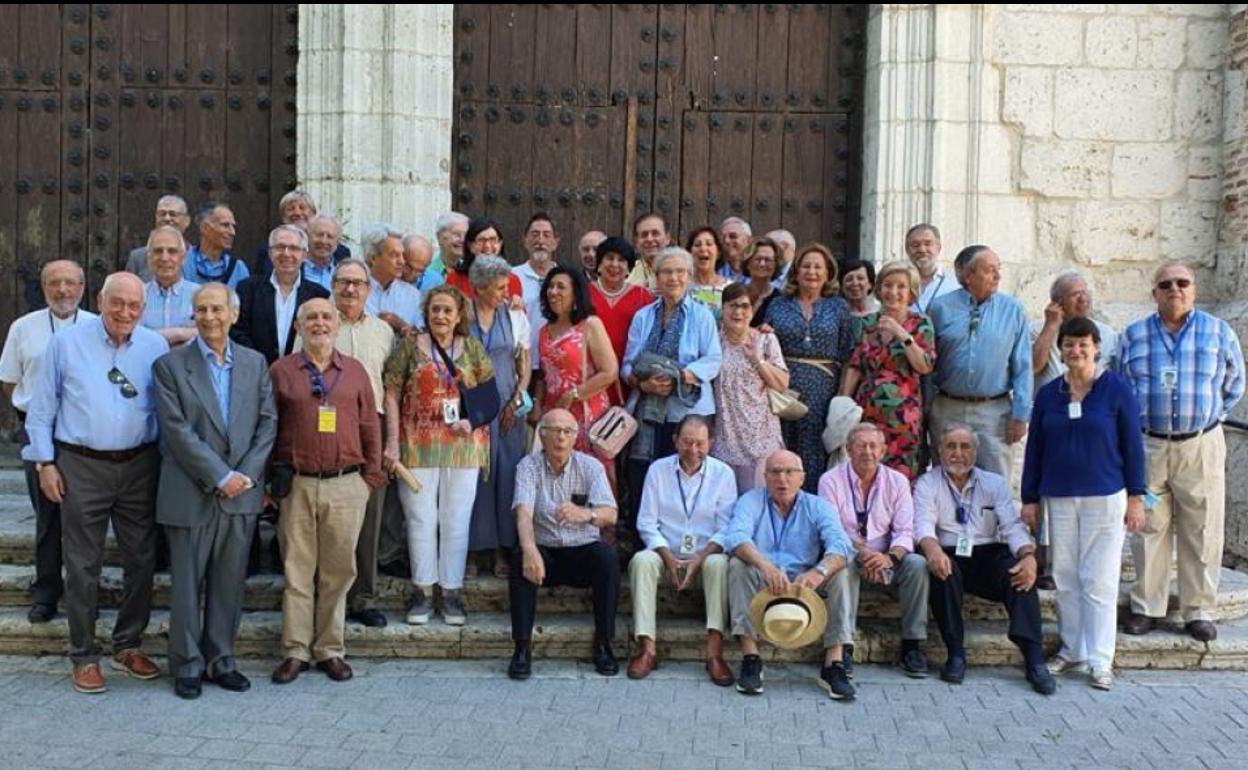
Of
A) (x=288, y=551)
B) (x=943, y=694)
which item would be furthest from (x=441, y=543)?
(x=943, y=694)

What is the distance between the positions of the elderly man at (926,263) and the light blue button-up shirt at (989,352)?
1.12 feet

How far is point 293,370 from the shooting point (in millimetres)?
5020

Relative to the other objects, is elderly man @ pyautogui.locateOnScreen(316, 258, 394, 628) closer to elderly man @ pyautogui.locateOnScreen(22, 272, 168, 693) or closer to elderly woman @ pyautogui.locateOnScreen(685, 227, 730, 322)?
elderly man @ pyautogui.locateOnScreen(22, 272, 168, 693)

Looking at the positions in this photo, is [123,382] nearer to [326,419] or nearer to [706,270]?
[326,419]

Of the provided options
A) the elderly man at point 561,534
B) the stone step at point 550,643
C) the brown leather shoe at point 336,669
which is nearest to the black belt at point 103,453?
the stone step at point 550,643

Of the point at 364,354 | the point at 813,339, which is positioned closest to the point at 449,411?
the point at 364,354

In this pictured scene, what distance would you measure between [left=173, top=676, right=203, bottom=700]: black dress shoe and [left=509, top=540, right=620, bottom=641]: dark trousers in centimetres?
134

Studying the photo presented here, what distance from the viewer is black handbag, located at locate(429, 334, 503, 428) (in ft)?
17.6

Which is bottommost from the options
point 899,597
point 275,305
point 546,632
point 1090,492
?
point 546,632

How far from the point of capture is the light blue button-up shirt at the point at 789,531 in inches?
205

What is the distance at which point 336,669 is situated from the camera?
5023 mm

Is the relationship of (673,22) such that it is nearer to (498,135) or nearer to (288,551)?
(498,135)

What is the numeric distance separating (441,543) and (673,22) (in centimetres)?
417

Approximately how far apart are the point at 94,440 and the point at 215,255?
1.50 meters
